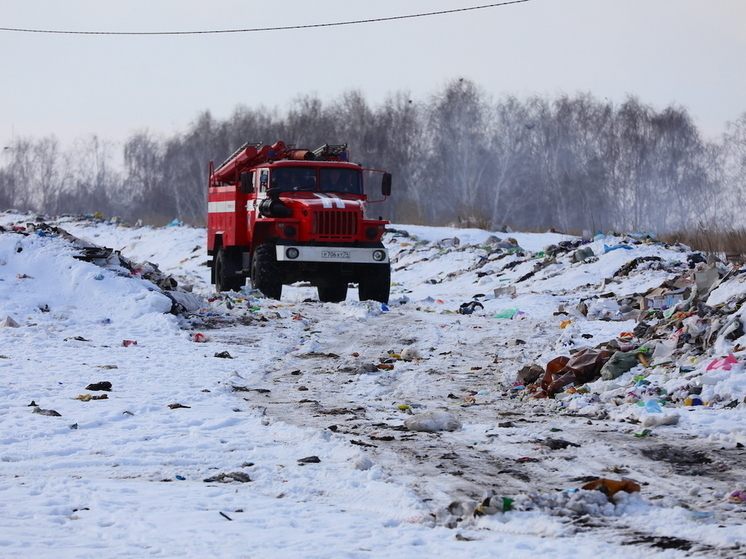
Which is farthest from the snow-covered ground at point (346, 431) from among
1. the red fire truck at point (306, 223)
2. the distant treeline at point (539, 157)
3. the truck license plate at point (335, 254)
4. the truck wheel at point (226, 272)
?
the distant treeline at point (539, 157)

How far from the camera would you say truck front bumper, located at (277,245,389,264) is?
46.3ft

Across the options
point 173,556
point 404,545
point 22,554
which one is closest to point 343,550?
point 404,545

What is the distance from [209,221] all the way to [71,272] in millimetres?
5328

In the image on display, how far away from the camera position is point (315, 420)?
19.7ft

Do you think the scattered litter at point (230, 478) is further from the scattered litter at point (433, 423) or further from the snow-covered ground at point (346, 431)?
the scattered litter at point (433, 423)

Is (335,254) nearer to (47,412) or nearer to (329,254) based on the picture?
(329,254)

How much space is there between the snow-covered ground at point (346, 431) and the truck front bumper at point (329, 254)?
1.46 meters

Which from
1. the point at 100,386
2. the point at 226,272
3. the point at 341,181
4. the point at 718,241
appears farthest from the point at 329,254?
the point at 718,241

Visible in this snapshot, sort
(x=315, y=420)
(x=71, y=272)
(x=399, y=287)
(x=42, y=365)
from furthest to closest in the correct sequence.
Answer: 1. (x=399, y=287)
2. (x=71, y=272)
3. (x=42, y=365)
4. (x=315, y=420)

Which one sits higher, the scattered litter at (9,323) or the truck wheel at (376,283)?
the truck wheel at (376,283)

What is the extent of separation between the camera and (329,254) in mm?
14273

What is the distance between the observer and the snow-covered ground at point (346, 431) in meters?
3.58

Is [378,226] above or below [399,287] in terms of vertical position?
above

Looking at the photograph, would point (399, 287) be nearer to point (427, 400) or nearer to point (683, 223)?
point (427, 400)
